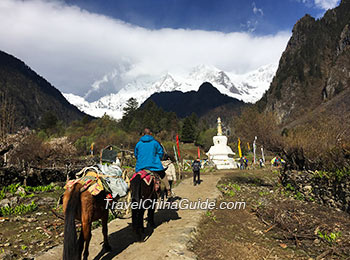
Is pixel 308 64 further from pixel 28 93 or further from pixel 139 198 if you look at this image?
pixel 28 93

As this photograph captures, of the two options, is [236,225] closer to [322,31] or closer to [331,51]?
[331,51]

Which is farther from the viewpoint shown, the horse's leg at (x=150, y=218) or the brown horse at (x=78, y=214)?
the horse's leg at (x=150, y=218)

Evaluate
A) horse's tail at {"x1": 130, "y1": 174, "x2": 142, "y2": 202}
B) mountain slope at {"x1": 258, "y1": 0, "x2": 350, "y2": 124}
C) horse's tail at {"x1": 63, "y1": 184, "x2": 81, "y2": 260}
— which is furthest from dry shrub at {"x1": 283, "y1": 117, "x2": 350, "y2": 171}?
mountain slope at {"x1": 258, "y1": 0, "x2": 350, "y2": 124}

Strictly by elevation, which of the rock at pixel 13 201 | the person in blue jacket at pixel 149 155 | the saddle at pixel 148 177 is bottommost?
the rock at pixel 13 201

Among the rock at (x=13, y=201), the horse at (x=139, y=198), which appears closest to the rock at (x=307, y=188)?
the horse at (x=139, y=198)

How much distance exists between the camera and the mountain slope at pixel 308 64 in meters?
111

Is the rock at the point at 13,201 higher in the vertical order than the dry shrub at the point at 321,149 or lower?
lower

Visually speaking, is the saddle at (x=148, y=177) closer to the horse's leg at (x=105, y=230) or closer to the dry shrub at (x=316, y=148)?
the horse's leg at (x=105, y=230)

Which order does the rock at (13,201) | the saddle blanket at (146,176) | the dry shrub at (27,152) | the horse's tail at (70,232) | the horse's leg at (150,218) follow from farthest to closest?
the dry shrub at (27,152) → the rock at (13,201) → the horse's leg at (150,218) → the saddle blanket at (146,176) → the horse's tail at (70,232)

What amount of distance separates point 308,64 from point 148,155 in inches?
5451

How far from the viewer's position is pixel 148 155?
19.1ft

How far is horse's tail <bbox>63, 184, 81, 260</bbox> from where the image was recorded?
11.9 feet

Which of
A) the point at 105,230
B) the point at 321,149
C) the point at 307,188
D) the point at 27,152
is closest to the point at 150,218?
the point at 105,230

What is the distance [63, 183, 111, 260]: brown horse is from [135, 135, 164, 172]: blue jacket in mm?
1501
